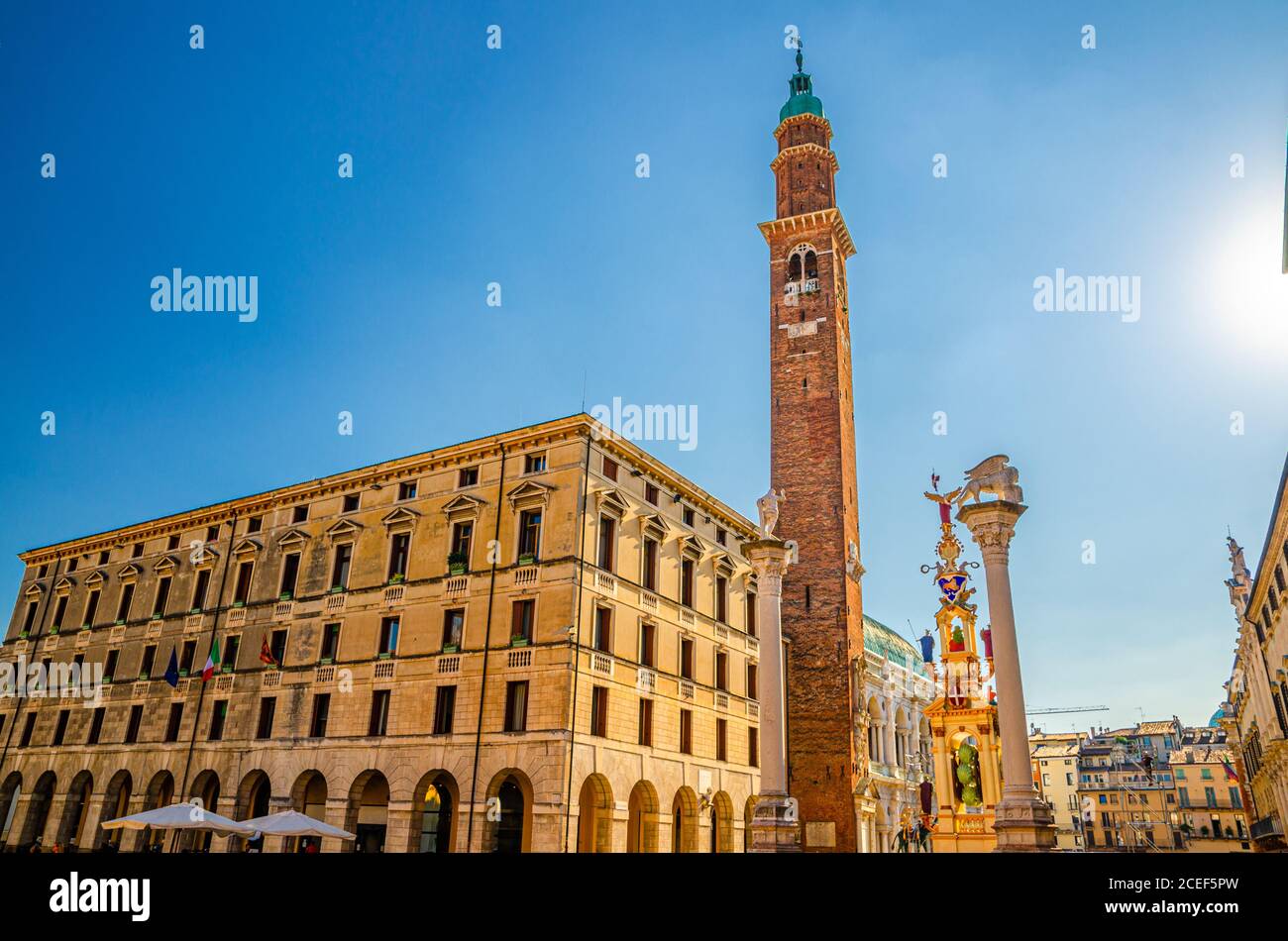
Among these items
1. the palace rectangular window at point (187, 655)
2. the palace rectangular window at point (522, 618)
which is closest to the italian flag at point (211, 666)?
the palace rectangular window at point (187, 655)

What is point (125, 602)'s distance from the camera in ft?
137

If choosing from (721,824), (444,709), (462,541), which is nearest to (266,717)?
(444,709)

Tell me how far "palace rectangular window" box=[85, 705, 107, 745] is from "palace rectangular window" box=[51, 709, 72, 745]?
187 cm

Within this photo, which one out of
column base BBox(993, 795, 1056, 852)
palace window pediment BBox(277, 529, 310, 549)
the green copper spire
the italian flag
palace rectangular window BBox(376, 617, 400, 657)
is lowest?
column base BBox(993, 795, 1056, 852)

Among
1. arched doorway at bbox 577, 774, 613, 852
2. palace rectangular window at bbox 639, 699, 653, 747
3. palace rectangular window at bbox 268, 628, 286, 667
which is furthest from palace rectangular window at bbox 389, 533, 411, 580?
arched doorway at bbox 577, 774, 613, 852

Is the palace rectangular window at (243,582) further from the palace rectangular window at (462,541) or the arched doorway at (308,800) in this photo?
the palace rectangular window at (462,541)

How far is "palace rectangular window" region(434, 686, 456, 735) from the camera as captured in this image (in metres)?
Answer: 29.3

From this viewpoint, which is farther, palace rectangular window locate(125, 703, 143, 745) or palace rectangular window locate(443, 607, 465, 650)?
palace rectangular window locate(125, 703, 143, 745)

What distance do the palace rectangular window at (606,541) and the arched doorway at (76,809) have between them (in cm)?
2705

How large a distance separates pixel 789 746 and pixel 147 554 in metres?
32.9

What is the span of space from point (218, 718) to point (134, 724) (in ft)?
A: 20.3

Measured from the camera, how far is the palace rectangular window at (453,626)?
30.4 metres

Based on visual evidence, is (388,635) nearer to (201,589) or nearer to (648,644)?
(648,644)

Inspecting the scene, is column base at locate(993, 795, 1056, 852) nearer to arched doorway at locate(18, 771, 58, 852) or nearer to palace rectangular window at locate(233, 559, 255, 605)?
palace rectangular window at locate(233, 559, 255, 605)
